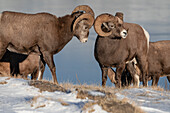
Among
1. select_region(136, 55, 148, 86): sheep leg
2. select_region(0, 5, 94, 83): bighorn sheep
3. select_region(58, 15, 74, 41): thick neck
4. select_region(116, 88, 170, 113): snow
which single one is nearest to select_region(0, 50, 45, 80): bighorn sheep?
select_region(0, 5, 94, 83): bighorn sheep

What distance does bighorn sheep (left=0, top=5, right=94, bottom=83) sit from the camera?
8.95m

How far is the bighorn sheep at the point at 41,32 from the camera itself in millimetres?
8945

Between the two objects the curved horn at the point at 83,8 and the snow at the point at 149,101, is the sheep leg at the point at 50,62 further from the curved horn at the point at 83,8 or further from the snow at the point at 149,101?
the snow at the point at 149,101

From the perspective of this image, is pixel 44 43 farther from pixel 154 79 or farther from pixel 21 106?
pixel 154 79

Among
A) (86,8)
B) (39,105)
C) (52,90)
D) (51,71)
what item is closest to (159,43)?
(86,8)

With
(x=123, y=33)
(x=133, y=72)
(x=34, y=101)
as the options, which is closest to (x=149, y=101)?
(x=34, y=101)

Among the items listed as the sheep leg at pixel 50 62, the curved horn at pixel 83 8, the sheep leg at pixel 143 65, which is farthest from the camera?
the sheep leg at pixel 143 65

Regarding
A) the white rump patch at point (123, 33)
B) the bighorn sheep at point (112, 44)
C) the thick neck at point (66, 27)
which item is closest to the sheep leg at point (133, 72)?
the bighorn sheep at point (112, 44)

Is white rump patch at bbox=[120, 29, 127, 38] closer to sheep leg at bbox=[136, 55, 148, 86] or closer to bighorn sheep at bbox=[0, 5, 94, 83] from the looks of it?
bighorn sheep at bbox=[0, 5, 94, 83]

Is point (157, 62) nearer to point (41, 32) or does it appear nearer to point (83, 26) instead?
point (83, 26)

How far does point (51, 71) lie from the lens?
29.1 feet

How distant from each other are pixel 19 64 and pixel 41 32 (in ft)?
10.8

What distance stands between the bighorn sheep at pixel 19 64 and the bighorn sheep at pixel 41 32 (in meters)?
2.44

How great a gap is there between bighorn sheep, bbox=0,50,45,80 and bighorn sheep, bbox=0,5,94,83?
2.44m
